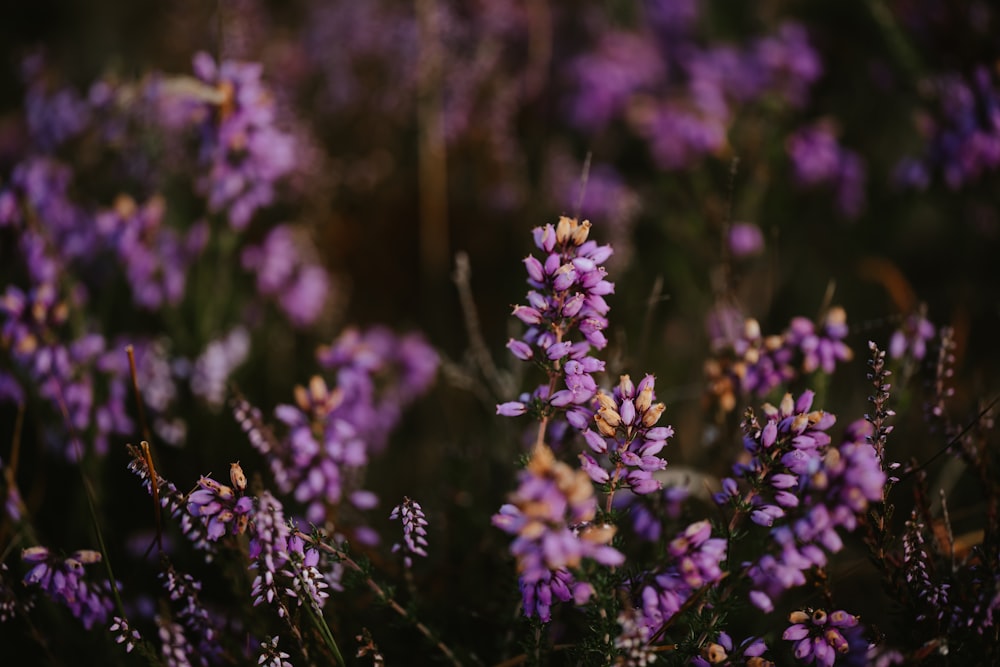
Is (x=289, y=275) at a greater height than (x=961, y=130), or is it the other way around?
(x=961, y=130)

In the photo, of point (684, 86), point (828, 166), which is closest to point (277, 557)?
point (828, 166)

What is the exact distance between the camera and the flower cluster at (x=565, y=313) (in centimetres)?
100

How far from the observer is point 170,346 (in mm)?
2109

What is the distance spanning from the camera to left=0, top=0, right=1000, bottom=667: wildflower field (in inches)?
40.6

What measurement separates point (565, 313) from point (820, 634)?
582 millimetres

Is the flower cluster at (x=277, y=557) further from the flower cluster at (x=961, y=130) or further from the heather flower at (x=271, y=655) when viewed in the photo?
the flower cluster at (x=961, y=130)

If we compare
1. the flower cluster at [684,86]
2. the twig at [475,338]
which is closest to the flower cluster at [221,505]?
the twig at [475,338]

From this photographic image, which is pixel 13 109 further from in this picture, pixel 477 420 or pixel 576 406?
pixel 576 406

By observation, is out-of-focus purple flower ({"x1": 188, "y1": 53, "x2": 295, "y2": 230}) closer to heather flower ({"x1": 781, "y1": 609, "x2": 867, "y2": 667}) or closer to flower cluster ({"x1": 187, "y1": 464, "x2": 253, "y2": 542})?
flower cluster ({"x1": 187, "y1": 464, "x2": 253, "y2": 542})

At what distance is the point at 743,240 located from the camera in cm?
223

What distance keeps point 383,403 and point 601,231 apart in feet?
3.89

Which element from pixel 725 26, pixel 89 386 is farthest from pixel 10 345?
pixel 725 26

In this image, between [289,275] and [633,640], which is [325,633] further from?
[289,275]

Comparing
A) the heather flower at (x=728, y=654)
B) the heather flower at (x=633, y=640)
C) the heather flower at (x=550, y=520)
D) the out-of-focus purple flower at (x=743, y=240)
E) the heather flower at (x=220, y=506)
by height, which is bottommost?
the heather flower at (x=728, y=654)
